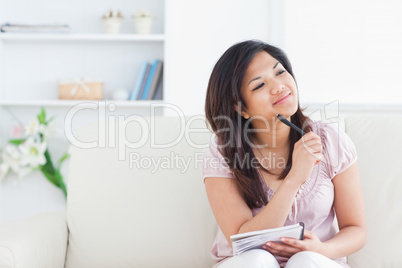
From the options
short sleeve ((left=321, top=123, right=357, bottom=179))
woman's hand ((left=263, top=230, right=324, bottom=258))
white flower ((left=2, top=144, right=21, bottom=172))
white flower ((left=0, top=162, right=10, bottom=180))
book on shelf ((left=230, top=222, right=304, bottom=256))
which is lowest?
white flower ((left=0, top=162, right=10, bottom=180))

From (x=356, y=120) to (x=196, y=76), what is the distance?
1.52m

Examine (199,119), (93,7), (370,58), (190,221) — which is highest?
(93,7)

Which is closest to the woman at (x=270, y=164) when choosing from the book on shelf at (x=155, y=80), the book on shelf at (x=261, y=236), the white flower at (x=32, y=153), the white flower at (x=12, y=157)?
the book on shelf at (x=261, y=236)

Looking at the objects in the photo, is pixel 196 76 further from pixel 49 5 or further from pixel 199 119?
pixel 199 119

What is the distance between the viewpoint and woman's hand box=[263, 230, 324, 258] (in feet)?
4.21

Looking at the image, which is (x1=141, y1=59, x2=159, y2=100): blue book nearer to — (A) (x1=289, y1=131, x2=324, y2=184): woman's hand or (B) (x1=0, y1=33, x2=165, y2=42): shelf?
(B) (x1=0, y1=33, x2=165, y2=42): shelf

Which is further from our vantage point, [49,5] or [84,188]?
[49,5]

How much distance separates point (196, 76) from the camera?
10.3 ft

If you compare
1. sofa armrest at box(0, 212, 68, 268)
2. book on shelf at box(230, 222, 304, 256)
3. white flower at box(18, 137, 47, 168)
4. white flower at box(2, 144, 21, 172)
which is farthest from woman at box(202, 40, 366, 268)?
white flower at box(2, 144, 21, 172)

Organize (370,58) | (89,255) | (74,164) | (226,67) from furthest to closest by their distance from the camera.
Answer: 1. (370,58)
2. (74,164)
3. (89,255)
4. (226,67)

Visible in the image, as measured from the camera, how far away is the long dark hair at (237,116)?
149 centimetres

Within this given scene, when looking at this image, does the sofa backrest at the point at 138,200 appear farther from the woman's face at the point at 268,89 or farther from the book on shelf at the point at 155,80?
the book on shelf at the point at 155,80

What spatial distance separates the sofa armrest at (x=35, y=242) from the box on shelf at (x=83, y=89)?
142 cm

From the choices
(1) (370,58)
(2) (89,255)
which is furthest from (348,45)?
(2) (89,255)
